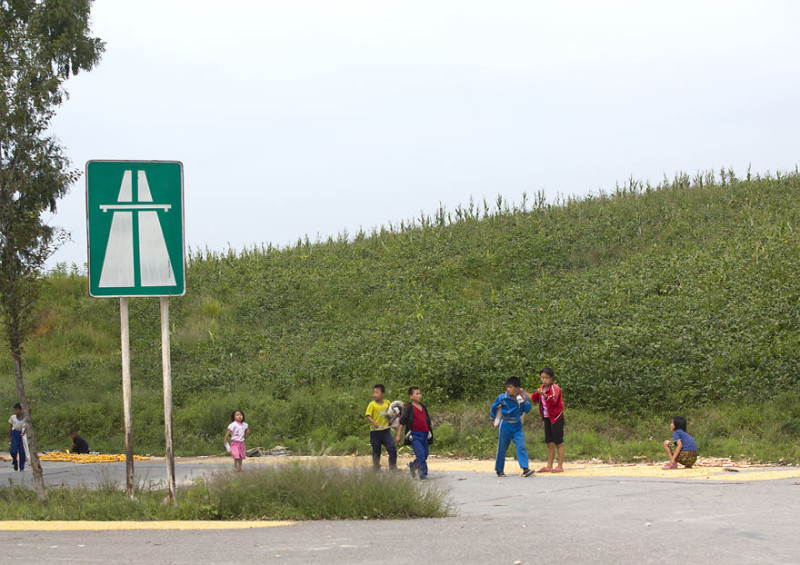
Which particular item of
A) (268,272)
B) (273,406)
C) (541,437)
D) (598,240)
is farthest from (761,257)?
(268,272)

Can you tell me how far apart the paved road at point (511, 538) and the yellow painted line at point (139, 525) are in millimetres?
238

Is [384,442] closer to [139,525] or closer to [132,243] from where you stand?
[139,525]

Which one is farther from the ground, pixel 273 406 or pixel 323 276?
pixel 323 276

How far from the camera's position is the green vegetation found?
9.03 meters

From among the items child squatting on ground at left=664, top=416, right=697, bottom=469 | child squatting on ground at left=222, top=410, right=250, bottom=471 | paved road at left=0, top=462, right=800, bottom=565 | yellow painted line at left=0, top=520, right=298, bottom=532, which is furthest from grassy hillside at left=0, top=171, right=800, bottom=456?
yellow painted line at left=0, top=520, right=298, bottom=532

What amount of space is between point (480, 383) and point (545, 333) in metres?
2.72

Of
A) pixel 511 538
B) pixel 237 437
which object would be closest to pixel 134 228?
pixel 511 538

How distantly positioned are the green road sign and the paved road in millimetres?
2575

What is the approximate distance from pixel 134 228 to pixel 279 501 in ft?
10.8

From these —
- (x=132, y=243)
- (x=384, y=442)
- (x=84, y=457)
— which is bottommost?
(x=84, y=457)

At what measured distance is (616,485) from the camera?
12.2 meters

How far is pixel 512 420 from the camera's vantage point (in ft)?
46.5

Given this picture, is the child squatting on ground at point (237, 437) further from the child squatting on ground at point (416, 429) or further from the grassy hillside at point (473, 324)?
the grassy hillside at point (473, 324)

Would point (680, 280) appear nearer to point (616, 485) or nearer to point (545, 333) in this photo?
point (545, 333)
